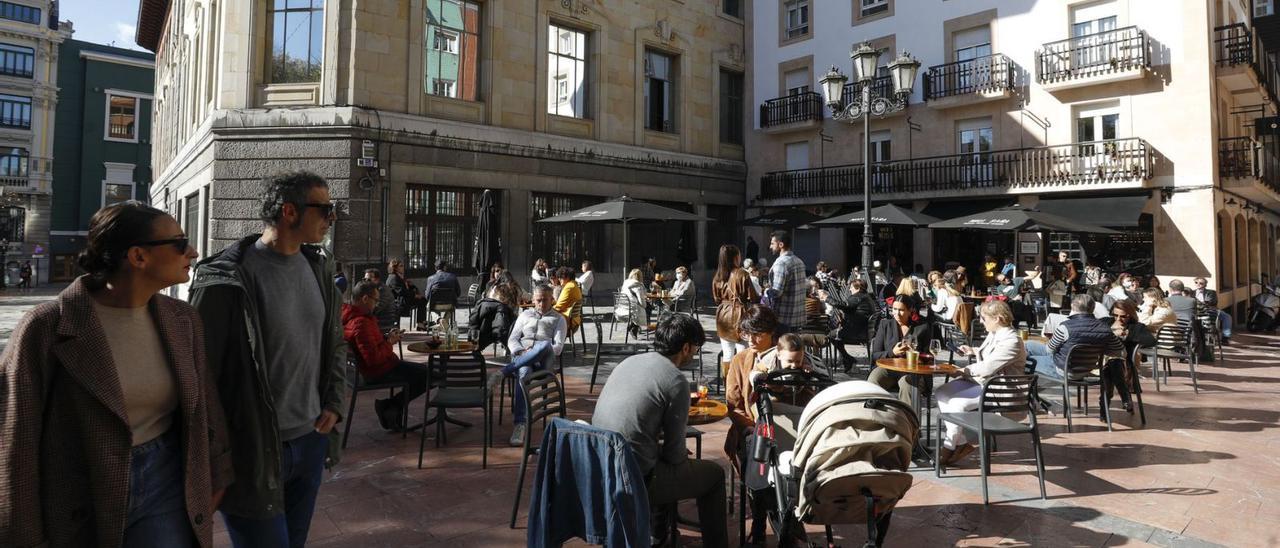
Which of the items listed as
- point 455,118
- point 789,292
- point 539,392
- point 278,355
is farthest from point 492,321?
point 455,118

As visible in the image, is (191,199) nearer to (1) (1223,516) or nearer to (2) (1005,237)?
(1) (1223,516)

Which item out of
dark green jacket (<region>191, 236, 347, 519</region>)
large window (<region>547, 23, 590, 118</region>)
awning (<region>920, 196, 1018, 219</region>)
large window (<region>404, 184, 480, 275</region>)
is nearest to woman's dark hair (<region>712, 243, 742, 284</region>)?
dark green jacket (<region>191, 236, 347, 519</region>)

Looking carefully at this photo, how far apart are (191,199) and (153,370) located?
19.5m

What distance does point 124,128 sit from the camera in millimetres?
39094

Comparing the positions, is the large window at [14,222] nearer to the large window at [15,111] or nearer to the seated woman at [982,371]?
the large window at [15,111]

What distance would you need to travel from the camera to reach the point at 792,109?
72.5ft

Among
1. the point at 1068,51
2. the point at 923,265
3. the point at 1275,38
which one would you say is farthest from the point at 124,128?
the point at 1275,38

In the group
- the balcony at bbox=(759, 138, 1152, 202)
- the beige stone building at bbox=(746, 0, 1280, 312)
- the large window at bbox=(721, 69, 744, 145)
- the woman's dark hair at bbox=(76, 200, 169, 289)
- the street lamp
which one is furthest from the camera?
the large window at bbox=(721, 69, 744, 145)

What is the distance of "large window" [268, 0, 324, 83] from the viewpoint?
14.7 m

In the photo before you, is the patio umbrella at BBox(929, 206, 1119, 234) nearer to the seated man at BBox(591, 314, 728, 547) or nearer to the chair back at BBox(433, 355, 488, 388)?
the chair back at BBox(433, 355, 488, 388)

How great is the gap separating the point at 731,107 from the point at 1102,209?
11.9m

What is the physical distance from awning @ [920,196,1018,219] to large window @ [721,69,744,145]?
7241mm

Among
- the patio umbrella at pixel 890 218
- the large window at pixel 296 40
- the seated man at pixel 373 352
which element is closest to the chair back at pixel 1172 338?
the patio umbrella at pixel 890 218

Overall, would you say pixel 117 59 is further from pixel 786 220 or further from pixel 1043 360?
pixel 1043 360
